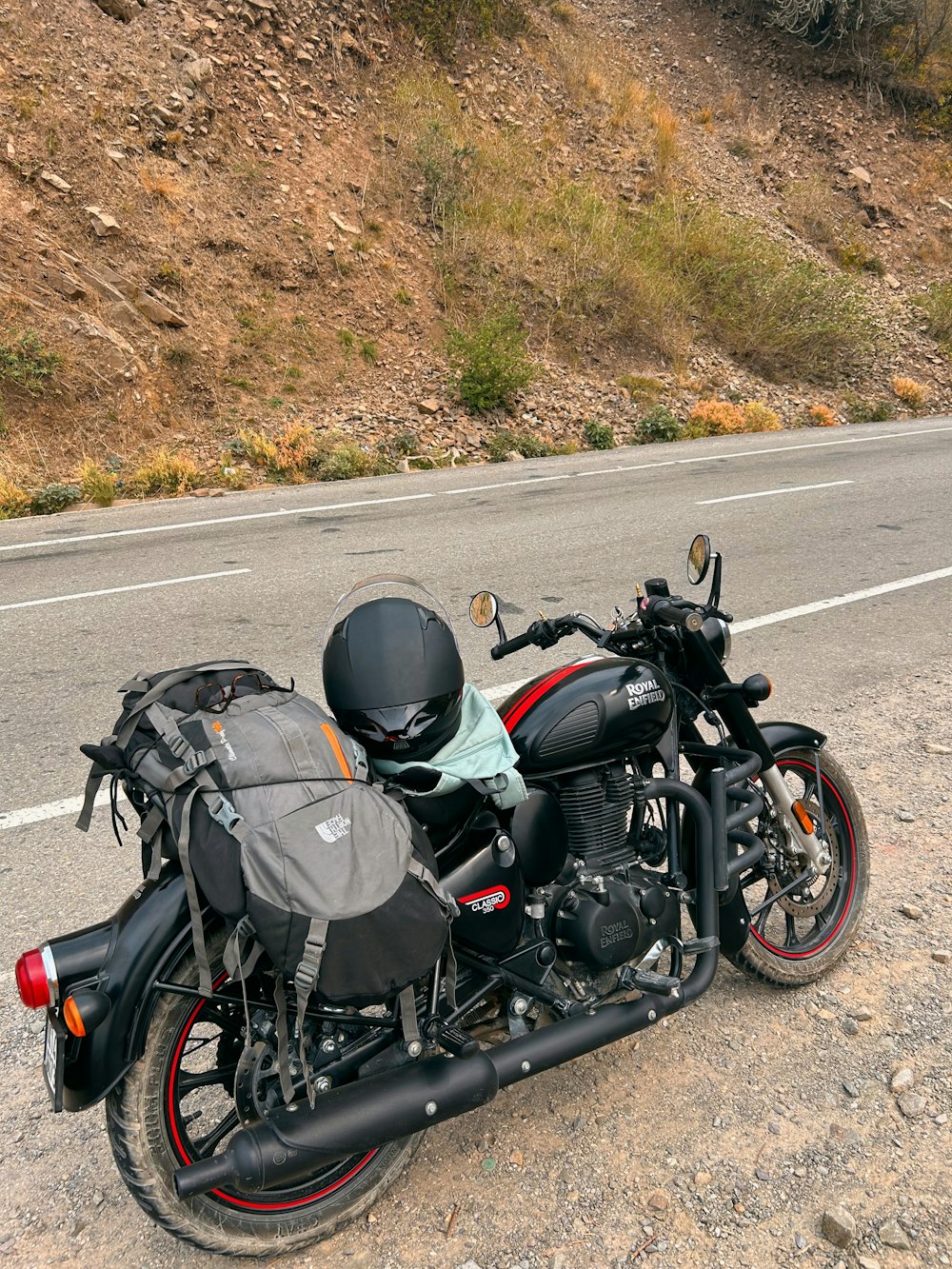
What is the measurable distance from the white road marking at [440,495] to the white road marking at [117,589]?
1987 millimetres

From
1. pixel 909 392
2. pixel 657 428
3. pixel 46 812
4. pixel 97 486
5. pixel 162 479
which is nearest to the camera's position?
pixel 46 812

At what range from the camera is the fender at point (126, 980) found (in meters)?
1.92

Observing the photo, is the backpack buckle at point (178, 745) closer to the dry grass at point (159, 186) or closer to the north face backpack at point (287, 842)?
the north face backpack at point (287, 842)

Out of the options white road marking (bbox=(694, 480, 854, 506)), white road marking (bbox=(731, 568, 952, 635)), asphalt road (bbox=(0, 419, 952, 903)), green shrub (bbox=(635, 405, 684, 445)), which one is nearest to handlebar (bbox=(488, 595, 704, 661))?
asphalt road (bbox=(0, 419, 952, 903))

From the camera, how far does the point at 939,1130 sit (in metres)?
2.50

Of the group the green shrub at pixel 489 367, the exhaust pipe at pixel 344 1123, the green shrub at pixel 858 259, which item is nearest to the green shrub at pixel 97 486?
the green shrub at pixel 489 367

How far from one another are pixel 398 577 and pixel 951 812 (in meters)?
2.74

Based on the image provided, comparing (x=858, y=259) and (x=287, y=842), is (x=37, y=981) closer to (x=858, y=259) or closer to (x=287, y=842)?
(x=287, y=842)

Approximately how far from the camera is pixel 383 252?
58.1 feet

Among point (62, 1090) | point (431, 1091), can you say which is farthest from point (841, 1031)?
point (62, 1090)

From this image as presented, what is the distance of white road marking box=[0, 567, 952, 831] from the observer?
404 cm

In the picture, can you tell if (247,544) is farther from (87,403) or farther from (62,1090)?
(62,1090)

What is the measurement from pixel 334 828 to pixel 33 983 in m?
0.68

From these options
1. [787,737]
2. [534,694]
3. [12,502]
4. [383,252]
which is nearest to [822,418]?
[383,252]
